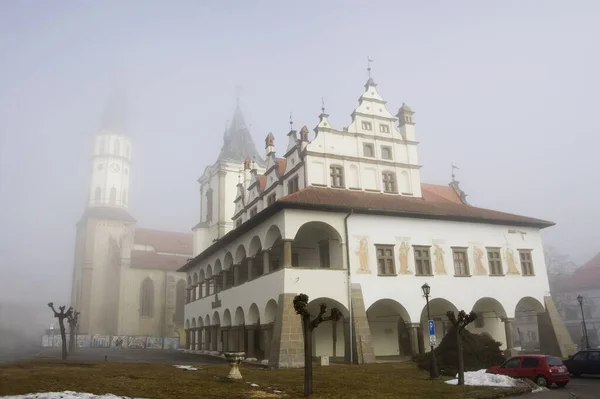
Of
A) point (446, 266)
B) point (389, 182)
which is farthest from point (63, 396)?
point (389, 182)

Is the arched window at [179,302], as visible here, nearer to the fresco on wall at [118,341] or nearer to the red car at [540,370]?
the fresco on wall at [118,341]

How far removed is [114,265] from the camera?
73.4 m

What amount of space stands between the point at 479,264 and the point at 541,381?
47.7 ft

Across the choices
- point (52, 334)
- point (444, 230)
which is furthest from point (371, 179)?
point (52, 334)

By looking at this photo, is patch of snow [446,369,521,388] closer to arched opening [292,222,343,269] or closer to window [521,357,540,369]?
window [521,357,540,369]

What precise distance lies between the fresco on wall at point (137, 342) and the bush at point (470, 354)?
162 feet

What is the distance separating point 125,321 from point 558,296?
5693cm

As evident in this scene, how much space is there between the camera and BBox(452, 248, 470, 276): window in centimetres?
3294

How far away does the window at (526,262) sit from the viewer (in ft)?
115

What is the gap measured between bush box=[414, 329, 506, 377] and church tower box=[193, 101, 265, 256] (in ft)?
101

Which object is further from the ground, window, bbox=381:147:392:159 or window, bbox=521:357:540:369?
window, bbox=381:147:392:159

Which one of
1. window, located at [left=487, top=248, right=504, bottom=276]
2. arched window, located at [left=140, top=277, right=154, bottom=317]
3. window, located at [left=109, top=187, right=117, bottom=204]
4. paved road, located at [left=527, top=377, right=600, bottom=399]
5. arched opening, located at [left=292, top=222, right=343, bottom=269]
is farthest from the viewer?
window, located at [left=109, top=187, right=117, bottom=204]

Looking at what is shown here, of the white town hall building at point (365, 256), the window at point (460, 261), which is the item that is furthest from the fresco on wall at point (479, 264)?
the window at point (460, 261)

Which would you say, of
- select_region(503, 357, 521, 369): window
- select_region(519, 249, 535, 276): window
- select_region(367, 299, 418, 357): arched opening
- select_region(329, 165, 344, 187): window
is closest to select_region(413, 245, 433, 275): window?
select_region(367, 299, 418, 357): arched opening
